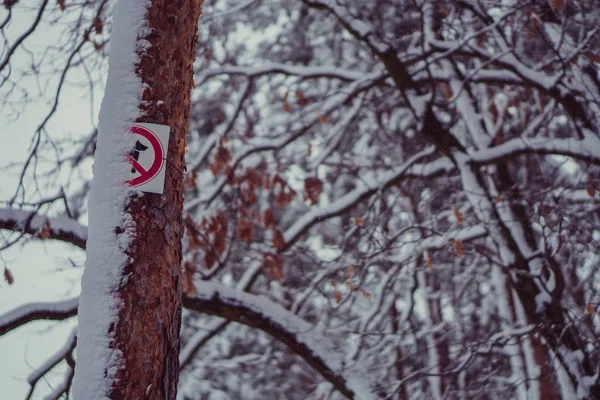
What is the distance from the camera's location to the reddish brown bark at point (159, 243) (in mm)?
1992

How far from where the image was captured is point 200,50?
7117 mm

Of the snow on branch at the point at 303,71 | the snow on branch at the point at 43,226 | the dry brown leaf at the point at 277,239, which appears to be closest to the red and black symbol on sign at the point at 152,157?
the snow on branch at the point at 43,226

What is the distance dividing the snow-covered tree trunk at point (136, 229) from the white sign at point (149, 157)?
0.02 meters

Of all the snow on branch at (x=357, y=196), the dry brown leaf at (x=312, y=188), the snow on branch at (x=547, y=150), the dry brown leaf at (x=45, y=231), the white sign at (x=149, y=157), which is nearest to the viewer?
the white sign at (x=149, y=157)

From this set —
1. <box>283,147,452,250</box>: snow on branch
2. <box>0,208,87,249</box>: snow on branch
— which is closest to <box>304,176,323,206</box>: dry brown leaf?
<box>283,147,452,250</box>: snow on branch

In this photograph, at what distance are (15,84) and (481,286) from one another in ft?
35.4

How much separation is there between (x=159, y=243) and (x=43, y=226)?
2.19 meters

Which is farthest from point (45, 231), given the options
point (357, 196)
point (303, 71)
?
point (303, 71)

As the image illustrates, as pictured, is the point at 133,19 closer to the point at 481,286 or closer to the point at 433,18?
the point at 433,18

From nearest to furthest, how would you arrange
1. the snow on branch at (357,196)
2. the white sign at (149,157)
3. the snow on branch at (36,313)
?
the white sign at (149,157), the snow on branch at (36,313), the snow on branch at (357,196)

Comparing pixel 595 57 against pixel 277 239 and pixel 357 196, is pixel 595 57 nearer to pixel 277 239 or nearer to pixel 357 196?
pixel 357 196

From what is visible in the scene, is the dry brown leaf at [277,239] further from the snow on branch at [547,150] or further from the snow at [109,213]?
the snow at [109,213]

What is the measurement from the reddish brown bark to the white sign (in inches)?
1.4

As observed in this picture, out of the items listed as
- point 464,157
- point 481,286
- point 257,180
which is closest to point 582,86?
point 464,157
